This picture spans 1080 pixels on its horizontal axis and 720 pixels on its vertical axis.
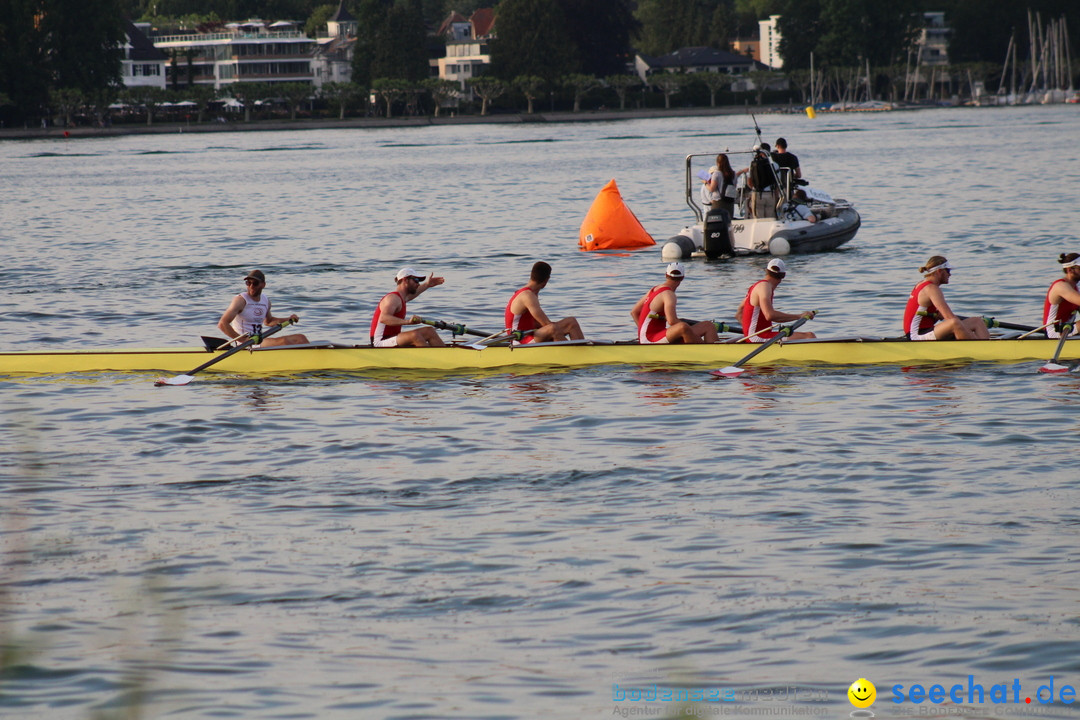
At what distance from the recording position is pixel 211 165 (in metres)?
84.2

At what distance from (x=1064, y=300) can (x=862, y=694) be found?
10601 millimetres

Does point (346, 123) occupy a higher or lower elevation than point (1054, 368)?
higher

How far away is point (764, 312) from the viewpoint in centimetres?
1716

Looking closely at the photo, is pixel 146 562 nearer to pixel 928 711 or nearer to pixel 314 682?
pixel 314 682

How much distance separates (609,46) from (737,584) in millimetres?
151113

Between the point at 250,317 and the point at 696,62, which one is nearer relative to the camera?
the point at 250,317

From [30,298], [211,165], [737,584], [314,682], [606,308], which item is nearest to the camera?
[314,682]

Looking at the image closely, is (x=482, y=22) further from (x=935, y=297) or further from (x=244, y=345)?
(x=935, y=297)

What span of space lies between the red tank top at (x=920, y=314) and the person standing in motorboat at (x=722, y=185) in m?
12.0

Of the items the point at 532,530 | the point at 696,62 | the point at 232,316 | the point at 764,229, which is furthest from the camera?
the point at 696,62

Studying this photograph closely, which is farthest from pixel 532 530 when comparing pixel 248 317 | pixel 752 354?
pixel 248 317

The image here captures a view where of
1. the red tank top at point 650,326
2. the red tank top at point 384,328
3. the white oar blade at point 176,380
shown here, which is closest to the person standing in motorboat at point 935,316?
the red tank top at point 650,326

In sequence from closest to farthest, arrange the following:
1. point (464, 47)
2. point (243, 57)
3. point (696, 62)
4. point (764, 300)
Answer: point (764, 300) → point (243, 57) → point (464, 47) → point (696, 62)

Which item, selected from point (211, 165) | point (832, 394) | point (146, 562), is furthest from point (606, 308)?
point (211, 165)
